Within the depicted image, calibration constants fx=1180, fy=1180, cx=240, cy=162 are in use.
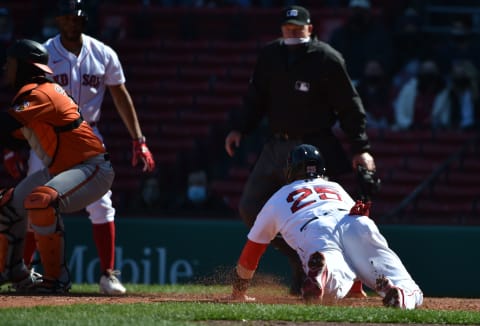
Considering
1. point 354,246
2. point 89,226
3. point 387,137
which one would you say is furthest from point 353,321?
point 387,137

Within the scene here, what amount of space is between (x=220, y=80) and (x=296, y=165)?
8.68 meters

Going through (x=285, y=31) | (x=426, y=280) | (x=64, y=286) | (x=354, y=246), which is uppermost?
(x=285, y=31)

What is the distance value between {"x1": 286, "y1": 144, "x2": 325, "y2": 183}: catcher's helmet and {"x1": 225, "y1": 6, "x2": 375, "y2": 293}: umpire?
846 mm

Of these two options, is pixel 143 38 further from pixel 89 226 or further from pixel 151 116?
pixel 89 226

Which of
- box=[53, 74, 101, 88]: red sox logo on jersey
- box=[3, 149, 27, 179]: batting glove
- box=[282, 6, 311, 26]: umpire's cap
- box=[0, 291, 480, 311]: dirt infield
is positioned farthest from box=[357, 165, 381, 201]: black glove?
box=[3, 149, 27, 179]: batting glove

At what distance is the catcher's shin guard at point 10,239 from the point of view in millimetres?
8242

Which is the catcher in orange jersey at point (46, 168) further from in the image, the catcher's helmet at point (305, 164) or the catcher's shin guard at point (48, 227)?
the catcher's helmet at point (305, 164)

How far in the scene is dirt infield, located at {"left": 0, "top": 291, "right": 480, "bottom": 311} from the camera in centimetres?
773

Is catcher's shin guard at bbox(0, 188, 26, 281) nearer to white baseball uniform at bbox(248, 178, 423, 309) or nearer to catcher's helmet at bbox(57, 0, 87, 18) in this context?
catcher's helmet at bbox(57, 0, 87, 18)

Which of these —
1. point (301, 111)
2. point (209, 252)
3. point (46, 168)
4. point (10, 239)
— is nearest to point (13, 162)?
point (46, 168)

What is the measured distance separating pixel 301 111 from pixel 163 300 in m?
1.80

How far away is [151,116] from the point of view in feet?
52.4

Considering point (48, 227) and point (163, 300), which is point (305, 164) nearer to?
point (163, 300)

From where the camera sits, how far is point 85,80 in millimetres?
8961
